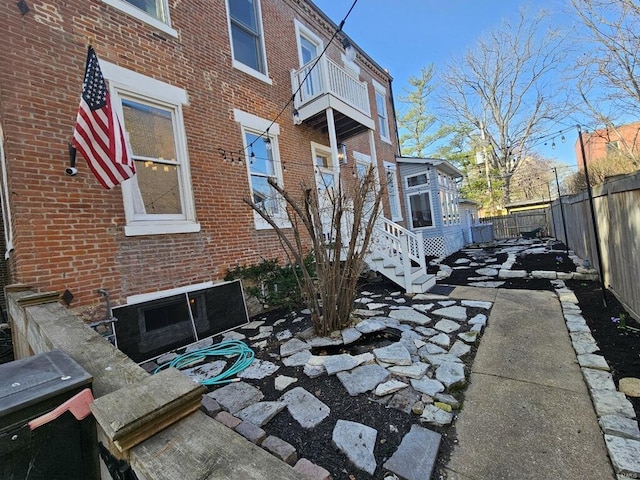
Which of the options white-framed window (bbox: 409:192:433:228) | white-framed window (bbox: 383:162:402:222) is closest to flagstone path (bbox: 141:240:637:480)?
white-framed window (bbox: 383:162:402:222)

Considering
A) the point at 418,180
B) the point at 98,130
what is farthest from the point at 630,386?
the point at 418,180

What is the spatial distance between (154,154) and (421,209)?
33.7ft

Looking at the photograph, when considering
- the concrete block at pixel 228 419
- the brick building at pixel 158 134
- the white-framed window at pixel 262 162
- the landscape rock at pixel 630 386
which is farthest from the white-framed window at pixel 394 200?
the concrete block at pixel 228 419

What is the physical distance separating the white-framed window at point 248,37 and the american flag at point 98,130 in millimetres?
3227

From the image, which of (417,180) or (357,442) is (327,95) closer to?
(357,442)

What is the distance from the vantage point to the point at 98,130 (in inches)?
117

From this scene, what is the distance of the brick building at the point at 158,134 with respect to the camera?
10.7ft

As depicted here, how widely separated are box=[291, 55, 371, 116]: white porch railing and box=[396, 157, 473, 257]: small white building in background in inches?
200

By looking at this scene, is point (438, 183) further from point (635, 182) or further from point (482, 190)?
point (482, 190)

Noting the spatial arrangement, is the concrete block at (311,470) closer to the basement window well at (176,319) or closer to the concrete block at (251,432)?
the concrete block at (251,432)

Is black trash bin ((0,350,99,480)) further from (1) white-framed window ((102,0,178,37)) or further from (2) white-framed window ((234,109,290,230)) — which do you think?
(1) white-framed window ((102,0,178,37))

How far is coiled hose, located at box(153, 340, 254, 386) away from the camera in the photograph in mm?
2902

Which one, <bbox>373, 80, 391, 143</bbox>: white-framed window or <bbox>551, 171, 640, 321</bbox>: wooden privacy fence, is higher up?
<bbox>373, 80, 391, 143</bbox>: white-framed window

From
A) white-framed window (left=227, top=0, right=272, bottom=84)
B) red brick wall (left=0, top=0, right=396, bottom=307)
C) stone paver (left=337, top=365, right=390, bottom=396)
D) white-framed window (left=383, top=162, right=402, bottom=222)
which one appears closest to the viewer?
stone paver (left=337, top=365, right=390, bottom=396)
